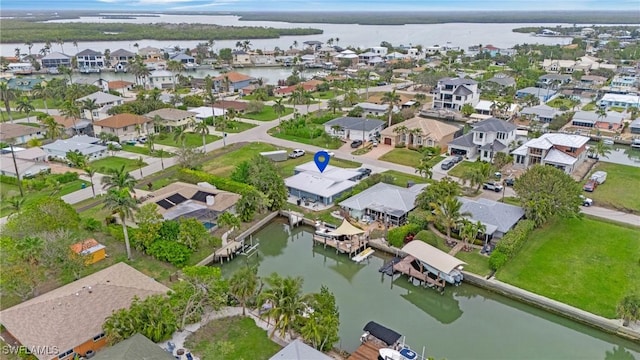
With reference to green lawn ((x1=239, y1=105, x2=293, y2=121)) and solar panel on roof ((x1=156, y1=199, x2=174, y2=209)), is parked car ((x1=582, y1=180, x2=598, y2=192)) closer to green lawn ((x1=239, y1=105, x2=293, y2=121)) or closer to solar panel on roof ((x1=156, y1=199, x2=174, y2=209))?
solar panel on roof ((x1=156, y1=199, x2=174, y2=209))

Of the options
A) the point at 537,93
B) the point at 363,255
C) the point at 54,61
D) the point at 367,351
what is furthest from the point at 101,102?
the point at 537,93

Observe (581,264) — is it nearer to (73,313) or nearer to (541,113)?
(73,313)

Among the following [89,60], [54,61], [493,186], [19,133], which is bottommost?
[493,186]

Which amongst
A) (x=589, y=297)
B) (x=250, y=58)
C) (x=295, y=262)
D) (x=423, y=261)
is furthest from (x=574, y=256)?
(x=250, y=58)

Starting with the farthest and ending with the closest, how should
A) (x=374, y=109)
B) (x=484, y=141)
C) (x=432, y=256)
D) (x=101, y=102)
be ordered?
(x=101, y=102), (x=374, y=109), (x=484, y=141), (x=432, y=256)

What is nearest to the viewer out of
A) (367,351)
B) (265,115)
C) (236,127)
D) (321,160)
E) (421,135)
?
(367,351)

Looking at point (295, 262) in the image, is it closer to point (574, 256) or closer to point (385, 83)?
point (574, 256)
